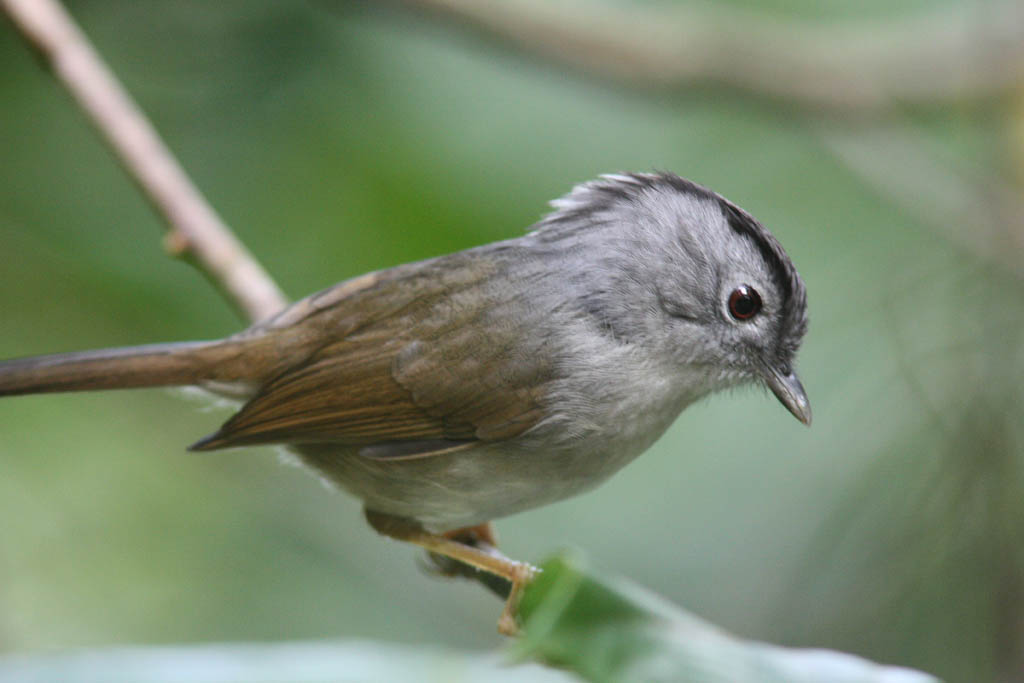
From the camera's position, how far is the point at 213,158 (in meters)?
4.57

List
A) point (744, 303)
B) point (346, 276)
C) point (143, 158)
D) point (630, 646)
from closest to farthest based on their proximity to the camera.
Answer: point (630, 646) < point (744, 303) < point (143, 158) < point (346, 276)

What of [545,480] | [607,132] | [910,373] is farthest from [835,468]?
[607,132]

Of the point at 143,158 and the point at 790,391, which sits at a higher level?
the point at 143,158

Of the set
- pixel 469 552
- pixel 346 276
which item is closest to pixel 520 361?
pixel 469 552

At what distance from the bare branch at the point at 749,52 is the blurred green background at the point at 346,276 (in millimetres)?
81

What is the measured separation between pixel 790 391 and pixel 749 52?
2.19 meters

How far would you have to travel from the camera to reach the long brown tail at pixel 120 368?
2.95m

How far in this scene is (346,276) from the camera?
14.6ft

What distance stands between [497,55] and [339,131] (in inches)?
29.8

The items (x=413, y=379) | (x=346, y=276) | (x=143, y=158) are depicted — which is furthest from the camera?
(x=346, y=276)

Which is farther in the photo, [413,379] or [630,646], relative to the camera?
[413,379]

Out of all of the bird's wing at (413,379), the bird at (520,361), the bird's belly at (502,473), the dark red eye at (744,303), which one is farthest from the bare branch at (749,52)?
the bird's belly at (502,473)

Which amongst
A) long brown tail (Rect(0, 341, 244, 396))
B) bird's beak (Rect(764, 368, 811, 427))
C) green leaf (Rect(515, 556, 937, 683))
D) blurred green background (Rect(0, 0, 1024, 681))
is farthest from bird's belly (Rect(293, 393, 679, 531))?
green leaf (Rect(515, 556, 937, 683))

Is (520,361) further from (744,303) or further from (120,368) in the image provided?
(120,368)
